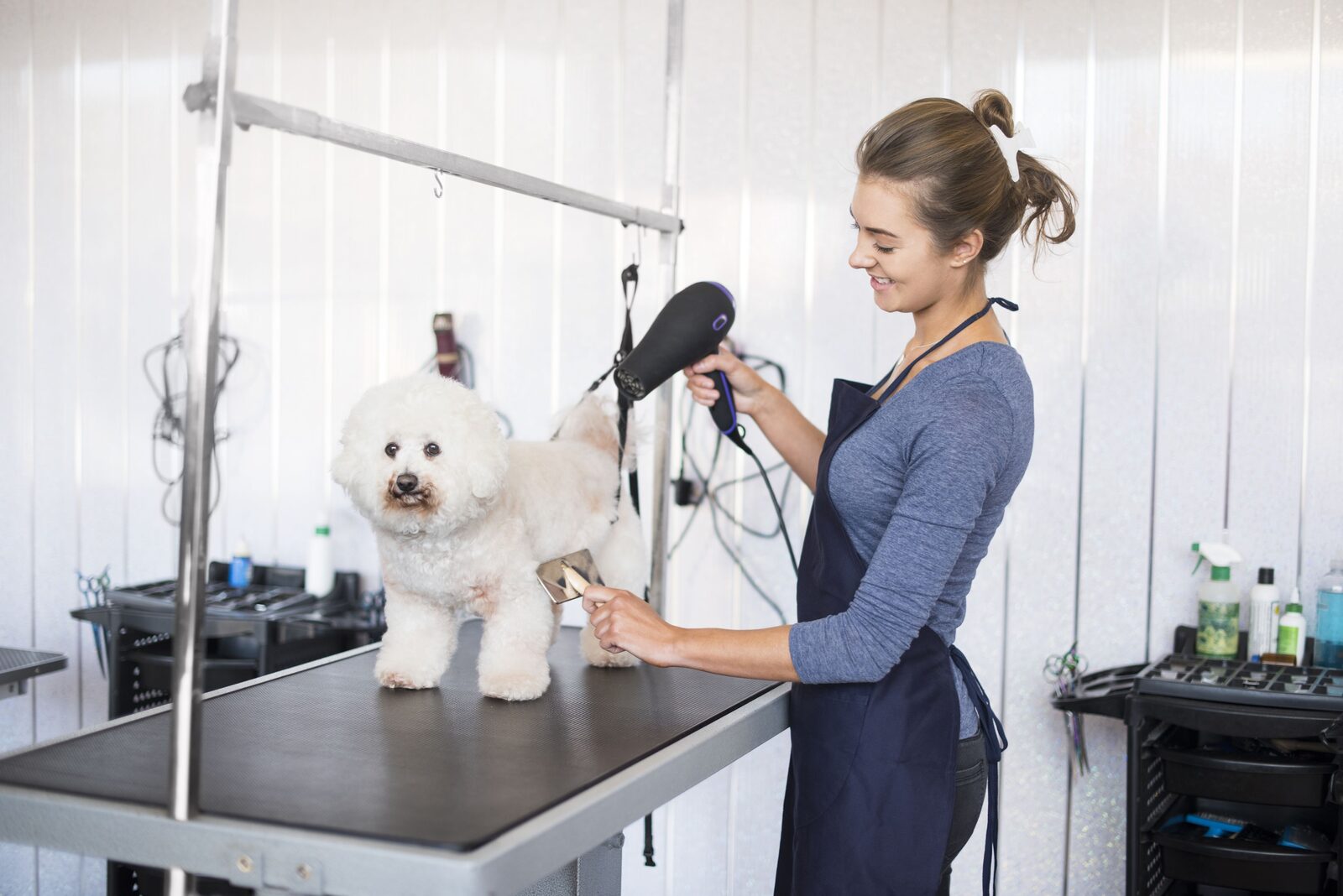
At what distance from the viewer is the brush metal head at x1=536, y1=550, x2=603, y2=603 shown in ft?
4.81

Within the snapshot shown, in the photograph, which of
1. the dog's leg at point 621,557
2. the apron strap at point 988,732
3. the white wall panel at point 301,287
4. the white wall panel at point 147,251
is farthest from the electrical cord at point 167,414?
the apron strap at point 988,732

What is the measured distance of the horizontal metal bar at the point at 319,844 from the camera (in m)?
0.93

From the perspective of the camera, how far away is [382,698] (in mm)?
1442

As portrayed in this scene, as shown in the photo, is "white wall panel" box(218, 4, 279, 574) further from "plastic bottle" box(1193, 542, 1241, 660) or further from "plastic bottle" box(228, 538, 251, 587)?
"plastic bottle" box(1193, 542, 1241, 660)

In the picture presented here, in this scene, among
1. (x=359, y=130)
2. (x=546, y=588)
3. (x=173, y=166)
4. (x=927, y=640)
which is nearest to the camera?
(x=359, y=130)

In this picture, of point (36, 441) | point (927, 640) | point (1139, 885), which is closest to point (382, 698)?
point (927, 640)

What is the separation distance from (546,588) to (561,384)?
4.87 feet

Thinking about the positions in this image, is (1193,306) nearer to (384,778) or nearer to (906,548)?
(906,548)

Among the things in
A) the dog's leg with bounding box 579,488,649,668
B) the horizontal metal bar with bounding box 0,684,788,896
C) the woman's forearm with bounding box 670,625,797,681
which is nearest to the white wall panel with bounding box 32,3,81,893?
the dog's leg with bounding box 579,488,649,668

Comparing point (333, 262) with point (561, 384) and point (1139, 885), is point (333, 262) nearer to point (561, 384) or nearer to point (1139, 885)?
point (561, 384)

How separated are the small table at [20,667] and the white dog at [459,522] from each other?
1346mm

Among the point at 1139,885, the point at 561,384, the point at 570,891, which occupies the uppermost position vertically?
the point at 561,384

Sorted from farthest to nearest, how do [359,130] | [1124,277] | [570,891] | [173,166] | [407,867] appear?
[173,166] → [1124,277] → [570,891] → [359,130] → [407,867]

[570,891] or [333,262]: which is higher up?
[333,262]
